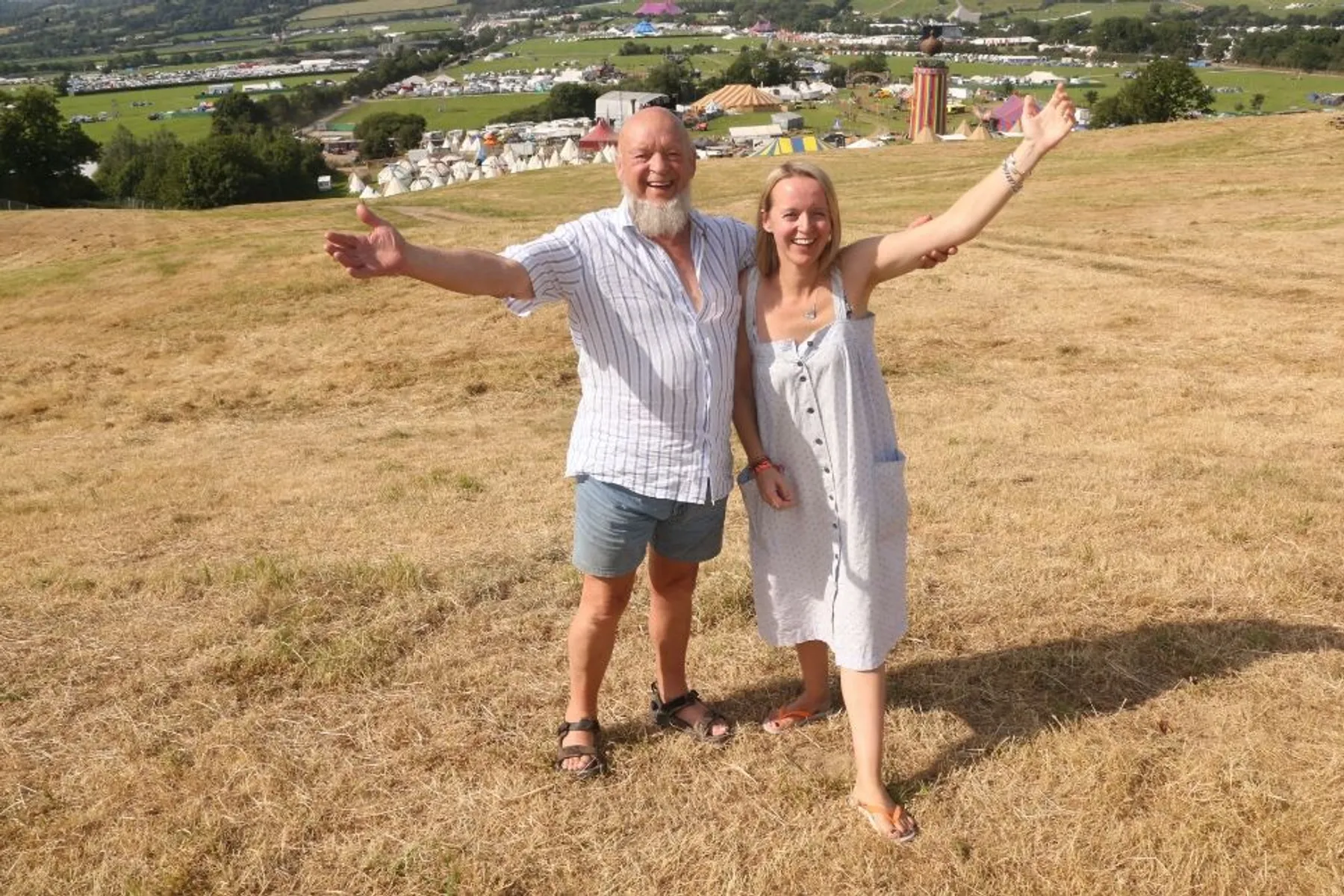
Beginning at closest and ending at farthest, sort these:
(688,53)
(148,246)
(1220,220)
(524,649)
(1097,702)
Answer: (1097,702), (524,649), (1220,220), (148,246), (688,53)

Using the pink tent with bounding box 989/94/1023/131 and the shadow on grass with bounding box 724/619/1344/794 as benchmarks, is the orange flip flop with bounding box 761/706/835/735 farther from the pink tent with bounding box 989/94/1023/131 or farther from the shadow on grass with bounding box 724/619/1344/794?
the pink tent with bounding box 989/94/1023/131

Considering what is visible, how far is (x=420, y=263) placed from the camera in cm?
309

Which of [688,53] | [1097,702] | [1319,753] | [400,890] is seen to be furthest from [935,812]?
[688,53]

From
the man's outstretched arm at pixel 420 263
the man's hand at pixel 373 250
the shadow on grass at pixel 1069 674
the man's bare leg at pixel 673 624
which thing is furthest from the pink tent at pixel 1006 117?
the man's hand at pixel 373 250

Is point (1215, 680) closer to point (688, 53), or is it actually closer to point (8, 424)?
point (8, 424)

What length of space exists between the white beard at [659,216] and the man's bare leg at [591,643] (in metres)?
1.14

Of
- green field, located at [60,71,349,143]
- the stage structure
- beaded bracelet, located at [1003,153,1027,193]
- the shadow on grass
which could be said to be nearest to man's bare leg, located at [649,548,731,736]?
the shadow on grass

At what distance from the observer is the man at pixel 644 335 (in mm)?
3432

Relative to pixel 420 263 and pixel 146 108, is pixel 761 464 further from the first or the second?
pixel 146 108

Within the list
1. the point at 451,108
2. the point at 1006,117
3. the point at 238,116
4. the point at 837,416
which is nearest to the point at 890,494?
the point at 837,416

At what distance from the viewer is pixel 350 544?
684 centimetres

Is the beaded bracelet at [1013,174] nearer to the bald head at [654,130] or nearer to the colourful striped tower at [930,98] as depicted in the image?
the bald head at [654,130]

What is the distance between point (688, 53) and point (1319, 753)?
684 feet

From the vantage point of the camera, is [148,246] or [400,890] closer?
[400,890]
